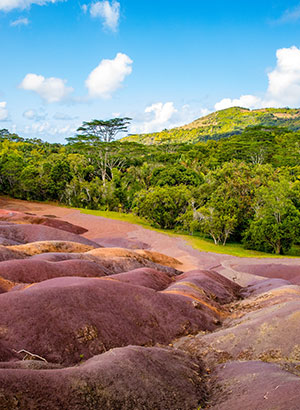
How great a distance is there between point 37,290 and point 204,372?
20.9 ft

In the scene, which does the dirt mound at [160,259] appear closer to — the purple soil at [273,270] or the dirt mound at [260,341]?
the purple soil at [273,270]

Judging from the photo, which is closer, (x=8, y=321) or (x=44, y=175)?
(x=8, y=321)

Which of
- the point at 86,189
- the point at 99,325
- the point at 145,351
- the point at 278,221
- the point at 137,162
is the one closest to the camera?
the point at 145,351

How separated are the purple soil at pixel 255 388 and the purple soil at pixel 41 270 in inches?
390

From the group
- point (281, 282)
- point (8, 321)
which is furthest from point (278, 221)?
point (8, 321)

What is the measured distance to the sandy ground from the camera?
31234 millimetres

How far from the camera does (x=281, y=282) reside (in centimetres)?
2392

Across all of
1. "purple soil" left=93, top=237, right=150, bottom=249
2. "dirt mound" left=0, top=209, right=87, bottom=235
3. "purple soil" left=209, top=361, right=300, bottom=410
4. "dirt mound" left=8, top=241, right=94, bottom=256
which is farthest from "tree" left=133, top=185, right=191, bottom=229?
"purple soil" left=209, top=361, right=300, bottom=410

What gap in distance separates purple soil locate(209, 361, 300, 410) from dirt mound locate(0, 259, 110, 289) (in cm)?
990

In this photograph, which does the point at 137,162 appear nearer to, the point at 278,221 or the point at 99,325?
the point at 278,221

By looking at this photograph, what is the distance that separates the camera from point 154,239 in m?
42.4

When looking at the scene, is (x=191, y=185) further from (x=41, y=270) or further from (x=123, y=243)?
(x=41, y=270)

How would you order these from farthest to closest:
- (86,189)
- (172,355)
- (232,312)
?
(86,189)
(232,312)
(172,355)

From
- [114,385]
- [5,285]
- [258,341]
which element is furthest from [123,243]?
[114,385]
